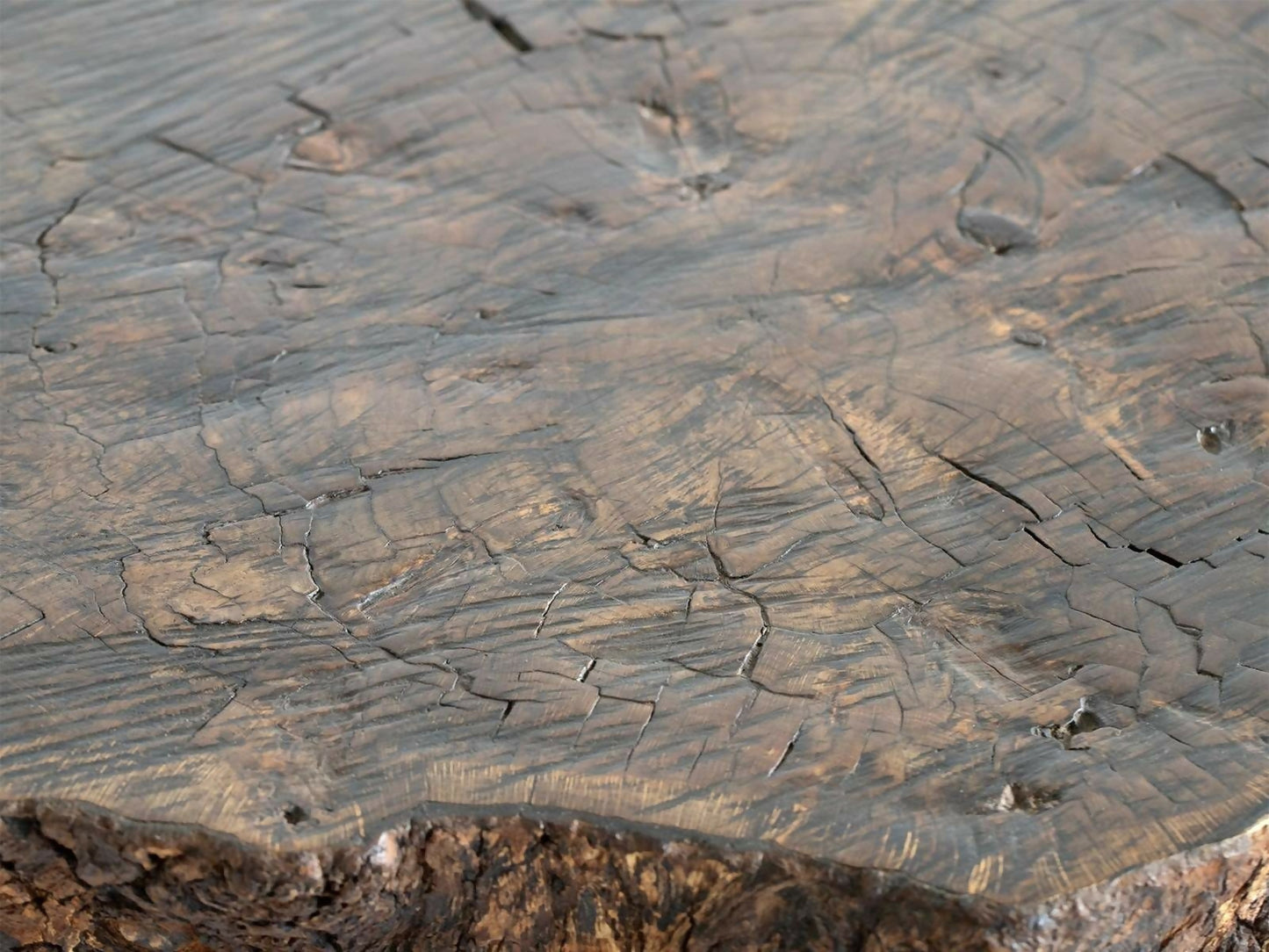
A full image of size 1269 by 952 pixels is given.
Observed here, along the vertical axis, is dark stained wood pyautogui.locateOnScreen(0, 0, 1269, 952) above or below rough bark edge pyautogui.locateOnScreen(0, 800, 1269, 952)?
above

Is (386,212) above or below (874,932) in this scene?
above

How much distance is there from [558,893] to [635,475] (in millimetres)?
451

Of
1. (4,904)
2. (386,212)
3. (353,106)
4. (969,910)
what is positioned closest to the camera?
(969,910)

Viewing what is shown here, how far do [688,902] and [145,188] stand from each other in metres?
1.20

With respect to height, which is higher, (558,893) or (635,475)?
(635,475)

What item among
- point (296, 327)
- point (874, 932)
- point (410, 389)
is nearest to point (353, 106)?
point (296, 327)

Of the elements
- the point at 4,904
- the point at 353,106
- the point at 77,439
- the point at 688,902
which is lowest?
A: the point at 4,904

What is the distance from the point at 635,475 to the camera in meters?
1.58

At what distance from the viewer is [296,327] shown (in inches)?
68.6

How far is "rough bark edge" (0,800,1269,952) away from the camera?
1237 millimetres

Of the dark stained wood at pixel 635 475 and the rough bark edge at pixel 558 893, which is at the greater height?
the dark stained wood at pixel 635 475

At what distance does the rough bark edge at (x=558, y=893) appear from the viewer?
1237mm

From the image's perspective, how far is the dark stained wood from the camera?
1.31 meters

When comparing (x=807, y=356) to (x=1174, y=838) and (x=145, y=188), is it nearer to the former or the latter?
(x=1174, y=838)
